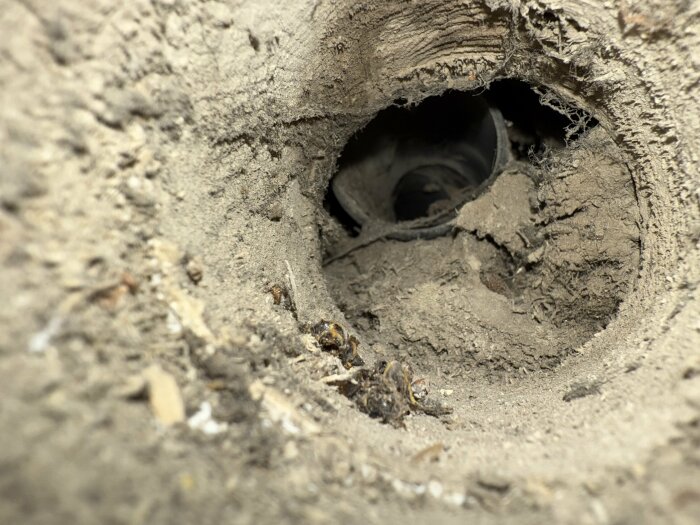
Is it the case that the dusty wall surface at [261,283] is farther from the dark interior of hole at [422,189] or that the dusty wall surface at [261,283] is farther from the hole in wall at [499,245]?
the dark interior of hole at [422,189]

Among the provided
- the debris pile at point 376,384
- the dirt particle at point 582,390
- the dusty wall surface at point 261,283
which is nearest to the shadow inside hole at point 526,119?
the dusty wall surface at point 261,283

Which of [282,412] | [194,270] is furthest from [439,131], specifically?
[282,412]

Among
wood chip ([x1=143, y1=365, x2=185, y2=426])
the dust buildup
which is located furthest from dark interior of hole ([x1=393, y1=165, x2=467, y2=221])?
wood chip ([x1=143, y1=365, x2=185, y2=426])

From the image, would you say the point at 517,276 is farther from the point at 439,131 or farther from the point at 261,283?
the point at 261,283

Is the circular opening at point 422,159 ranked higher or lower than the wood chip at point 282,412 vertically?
higher

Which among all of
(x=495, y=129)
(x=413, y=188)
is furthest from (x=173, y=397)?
(x=413, y=188)

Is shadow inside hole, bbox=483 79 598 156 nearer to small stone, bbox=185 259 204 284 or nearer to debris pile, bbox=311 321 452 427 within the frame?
debris pile, bbox=311 321 452 427

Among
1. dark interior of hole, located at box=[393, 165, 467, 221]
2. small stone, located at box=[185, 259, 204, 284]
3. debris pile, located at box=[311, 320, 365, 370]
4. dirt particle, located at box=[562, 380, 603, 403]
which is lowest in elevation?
dirt particle, located at box=[562, 380, 603, 403]
